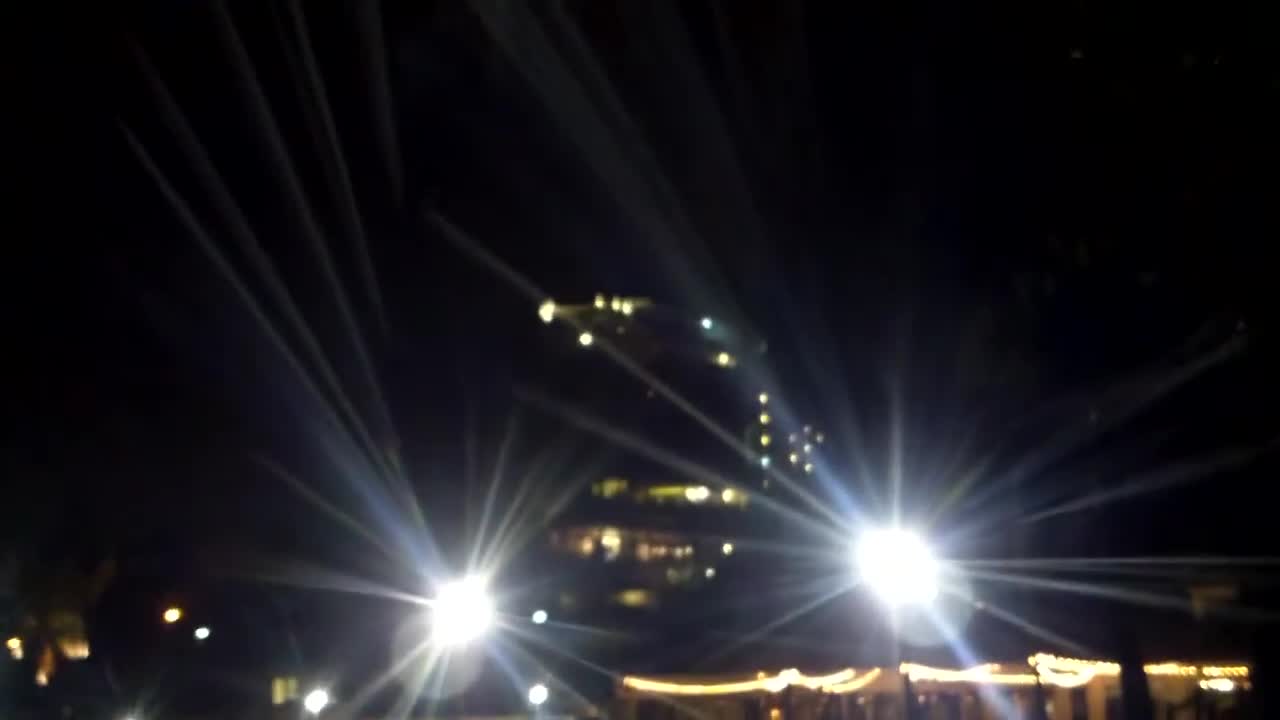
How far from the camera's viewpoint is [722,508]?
38594mm

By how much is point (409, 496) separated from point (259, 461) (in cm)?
537

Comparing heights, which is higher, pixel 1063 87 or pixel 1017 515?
pixel 1063 87

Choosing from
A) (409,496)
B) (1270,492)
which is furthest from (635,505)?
(1270,492)

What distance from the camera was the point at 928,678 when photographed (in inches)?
424

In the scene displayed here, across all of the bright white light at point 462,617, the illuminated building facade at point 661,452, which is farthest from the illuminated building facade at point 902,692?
the illuminated building facade at point 661,452

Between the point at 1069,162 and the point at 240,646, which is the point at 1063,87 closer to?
the point at 1069,162

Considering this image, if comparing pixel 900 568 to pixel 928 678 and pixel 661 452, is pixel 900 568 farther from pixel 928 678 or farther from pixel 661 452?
pixel 661 452

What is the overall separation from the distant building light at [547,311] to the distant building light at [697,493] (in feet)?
27.9

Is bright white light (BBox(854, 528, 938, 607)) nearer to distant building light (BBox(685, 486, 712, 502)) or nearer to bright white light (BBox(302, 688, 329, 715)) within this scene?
bright white light (BBox(302, 688, 329, 715))

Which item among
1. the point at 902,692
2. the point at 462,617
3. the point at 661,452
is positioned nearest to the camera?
the point at 902,692

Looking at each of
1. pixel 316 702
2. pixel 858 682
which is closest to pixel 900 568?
pixel 858 682

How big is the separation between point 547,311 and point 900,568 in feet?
134

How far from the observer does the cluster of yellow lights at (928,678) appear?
10.1 metres

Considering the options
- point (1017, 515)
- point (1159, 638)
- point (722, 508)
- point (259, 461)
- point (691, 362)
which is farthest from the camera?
point (691, 362)
